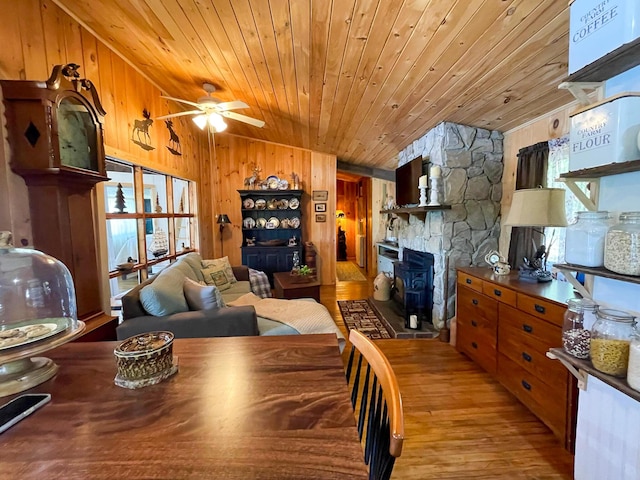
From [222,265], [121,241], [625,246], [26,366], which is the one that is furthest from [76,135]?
[625,246]

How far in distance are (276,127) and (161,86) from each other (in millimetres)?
1603

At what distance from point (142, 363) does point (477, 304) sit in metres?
2.65

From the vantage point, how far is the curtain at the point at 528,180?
8.79 ft

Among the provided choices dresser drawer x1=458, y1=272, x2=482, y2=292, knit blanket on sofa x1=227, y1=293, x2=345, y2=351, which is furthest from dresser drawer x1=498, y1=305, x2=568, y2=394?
knit blanket on sofa x1=227, y1=293, x2=345, y2=351

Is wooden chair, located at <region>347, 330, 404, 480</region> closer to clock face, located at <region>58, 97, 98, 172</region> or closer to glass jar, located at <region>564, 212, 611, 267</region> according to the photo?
glass jar, located at <region>564, 212, 611, 267</region>

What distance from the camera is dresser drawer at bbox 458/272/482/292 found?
2.71 metres

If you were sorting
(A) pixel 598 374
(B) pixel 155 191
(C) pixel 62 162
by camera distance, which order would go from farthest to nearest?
(B) pixel 155 191, (C) pixel 62 162, (A) pixel 598 374

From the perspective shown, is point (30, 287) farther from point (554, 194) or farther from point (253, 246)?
point (253, 246)

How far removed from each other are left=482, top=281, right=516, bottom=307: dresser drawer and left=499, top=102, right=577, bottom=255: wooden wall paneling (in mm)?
992

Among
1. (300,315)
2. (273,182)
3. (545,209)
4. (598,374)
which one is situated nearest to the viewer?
(598,374)

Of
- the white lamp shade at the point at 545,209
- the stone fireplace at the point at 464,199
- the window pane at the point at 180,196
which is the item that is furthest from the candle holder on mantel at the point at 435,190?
the window pane at the point at 180,196

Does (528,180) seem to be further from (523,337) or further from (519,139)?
(523,337)

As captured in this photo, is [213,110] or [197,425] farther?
[213,110]

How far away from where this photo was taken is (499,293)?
2.43 m
